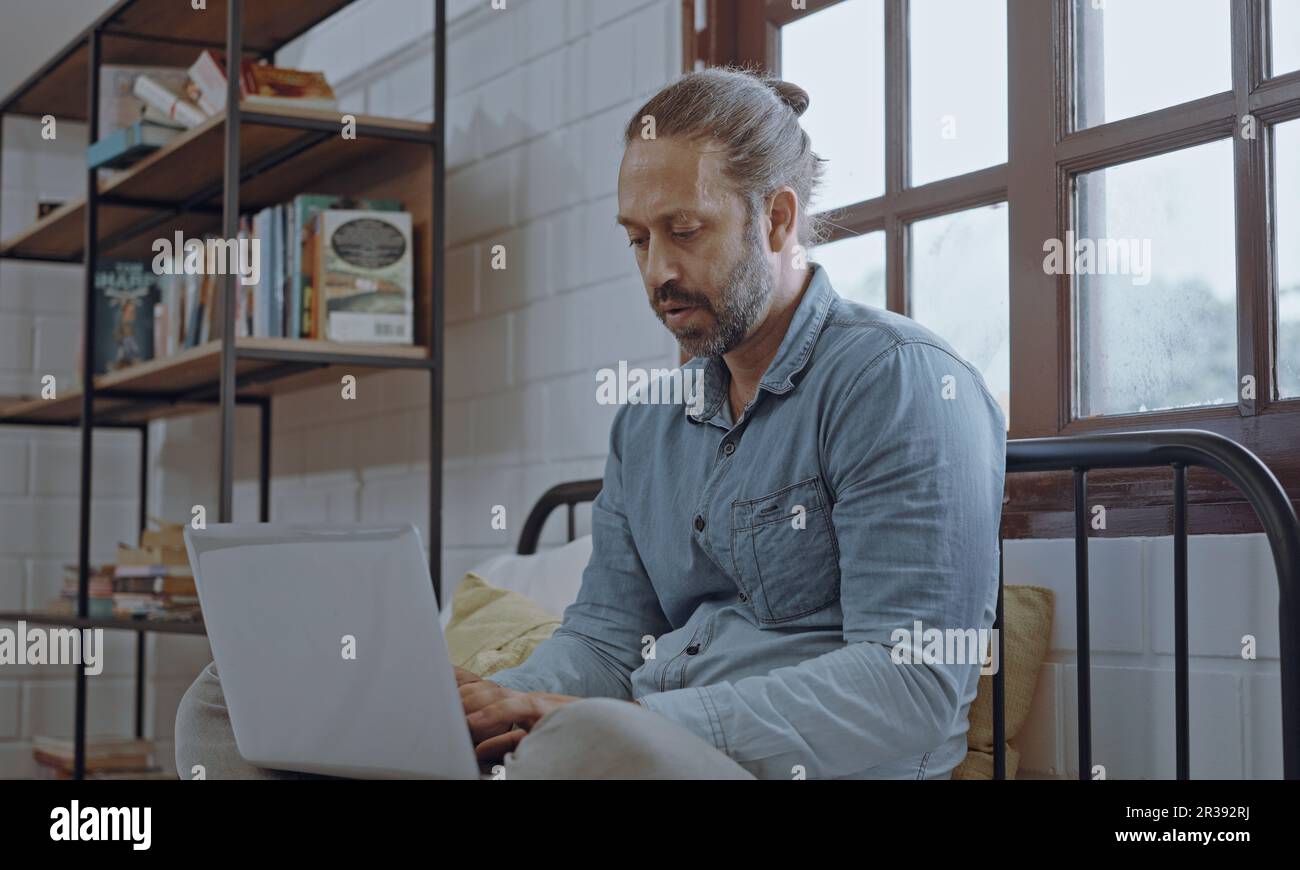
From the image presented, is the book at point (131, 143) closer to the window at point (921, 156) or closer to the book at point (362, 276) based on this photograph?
the book at point (362, 276)

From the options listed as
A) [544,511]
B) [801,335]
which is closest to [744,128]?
[801,335]

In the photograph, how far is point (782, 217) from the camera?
1.61m

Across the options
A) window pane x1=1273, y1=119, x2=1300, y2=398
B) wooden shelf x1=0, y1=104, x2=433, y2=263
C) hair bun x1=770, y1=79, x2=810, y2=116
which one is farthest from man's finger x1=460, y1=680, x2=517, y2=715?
wooden shelf x1=0, y1=104, x2=433, y2=263

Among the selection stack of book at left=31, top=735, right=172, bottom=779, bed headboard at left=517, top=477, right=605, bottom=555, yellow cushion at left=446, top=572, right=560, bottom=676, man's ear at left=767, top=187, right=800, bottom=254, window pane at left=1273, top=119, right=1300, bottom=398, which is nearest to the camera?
window pane at left=1273, top=119, right=1300, bottom=398

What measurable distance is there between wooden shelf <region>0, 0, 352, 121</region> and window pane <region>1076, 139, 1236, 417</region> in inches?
68.9

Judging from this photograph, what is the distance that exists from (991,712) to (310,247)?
1.62 metres

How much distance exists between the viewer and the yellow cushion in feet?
6.04

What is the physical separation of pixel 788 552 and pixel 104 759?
2.49 meters

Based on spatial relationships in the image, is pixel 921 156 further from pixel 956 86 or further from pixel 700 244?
pixel 700 244

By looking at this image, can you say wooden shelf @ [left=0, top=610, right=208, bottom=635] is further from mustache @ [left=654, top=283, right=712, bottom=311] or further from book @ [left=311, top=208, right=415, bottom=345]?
mustache @ [left=654, top=283, right=712, bottom=311]

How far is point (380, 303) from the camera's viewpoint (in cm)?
265
